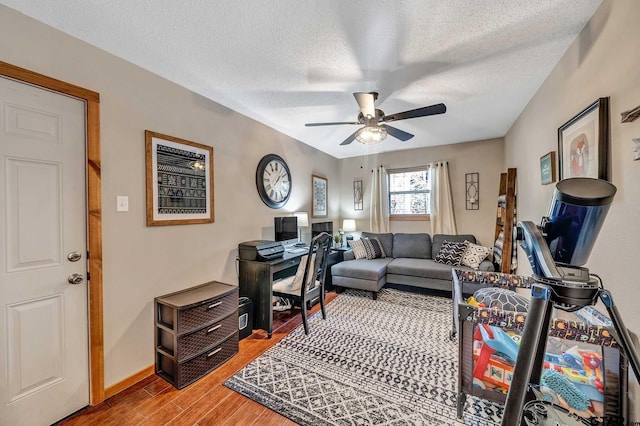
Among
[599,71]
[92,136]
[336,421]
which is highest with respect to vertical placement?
[599,71]

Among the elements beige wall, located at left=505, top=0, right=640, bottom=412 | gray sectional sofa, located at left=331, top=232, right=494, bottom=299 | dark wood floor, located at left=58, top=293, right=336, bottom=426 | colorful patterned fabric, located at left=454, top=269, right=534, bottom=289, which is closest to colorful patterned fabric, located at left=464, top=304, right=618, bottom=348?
beige wall, located at left=505, top=0, right=640, bottom=412

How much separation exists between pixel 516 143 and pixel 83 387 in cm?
476

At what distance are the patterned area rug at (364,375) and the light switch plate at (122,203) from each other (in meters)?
1.51

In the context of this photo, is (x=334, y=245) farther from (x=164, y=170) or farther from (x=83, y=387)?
(x=83, y=387)

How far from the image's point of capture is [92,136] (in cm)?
167

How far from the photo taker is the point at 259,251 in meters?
2.58

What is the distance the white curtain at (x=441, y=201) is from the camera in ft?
13.8

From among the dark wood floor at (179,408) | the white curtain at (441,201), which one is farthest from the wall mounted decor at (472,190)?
the dark wood floor at (179,408)

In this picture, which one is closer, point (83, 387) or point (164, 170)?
point (83, 387)

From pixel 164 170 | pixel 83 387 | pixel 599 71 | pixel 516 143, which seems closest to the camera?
pixel 599 71

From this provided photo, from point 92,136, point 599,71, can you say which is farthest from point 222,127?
point 599,71

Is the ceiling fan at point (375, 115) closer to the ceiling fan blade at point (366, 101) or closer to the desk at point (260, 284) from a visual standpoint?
the ceiling fan blade at point (366, 101)

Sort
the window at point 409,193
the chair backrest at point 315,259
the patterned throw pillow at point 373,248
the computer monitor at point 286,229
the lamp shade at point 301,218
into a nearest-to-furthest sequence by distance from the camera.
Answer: the chair backrest at point 315,259
the computer monitor at point 286,229
the lamp shade at point 301,218
the patterned throw pillow at point 373,248
the window at point 409,193

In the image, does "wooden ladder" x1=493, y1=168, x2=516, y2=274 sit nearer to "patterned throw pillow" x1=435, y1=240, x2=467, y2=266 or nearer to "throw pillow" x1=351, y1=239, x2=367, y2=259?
"patterned throw pillow" x1=435, y1=240, x2=467, y2=266
